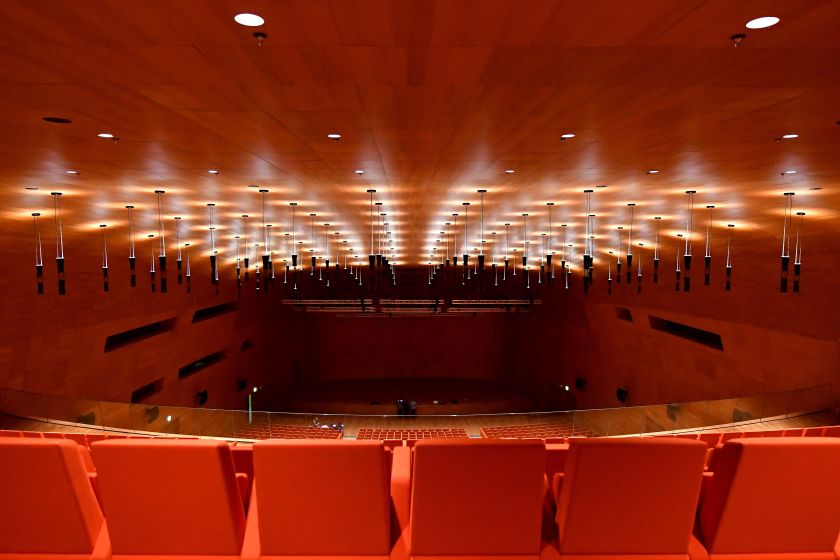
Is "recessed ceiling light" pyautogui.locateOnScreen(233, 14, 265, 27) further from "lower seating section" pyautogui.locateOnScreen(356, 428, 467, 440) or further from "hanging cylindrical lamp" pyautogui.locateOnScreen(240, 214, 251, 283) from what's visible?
"hanging cylindrical lamp" pyautogui.locateOnScreen(240, 214, 251, 283)

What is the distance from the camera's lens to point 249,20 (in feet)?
10.8

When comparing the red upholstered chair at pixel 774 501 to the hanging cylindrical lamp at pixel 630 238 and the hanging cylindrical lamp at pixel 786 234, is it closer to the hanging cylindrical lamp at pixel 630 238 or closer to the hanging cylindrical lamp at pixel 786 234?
the hanging cylindrical lamp at pixel 786 234

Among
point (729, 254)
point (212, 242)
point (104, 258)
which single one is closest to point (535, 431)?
point (729, 254)

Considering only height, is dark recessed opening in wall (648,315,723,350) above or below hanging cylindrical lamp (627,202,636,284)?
below

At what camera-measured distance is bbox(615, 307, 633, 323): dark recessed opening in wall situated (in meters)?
23.1

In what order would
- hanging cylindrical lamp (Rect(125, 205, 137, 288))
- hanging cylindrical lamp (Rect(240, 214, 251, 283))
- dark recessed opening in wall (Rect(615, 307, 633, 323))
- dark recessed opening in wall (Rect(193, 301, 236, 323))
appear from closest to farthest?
hanging cylindrical lamp (Rect(125, 205, 137, 288)) < hanging cylindrical lamp (Rect(240, 214, 251, 283)) < dark recessed opening in wall (Rect(615, 307, 633, 323)) < dark recessed opening in wall (Rect(193, 301, 236, 323))

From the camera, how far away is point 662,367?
20797mm

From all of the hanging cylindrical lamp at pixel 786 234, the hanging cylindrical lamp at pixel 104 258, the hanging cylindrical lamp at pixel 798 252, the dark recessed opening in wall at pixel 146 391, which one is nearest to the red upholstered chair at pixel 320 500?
the hanging cylindrical lamp at pixel 786 234

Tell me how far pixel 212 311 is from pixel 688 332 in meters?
20.6

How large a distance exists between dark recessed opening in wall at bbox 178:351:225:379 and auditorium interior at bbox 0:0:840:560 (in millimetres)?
4291

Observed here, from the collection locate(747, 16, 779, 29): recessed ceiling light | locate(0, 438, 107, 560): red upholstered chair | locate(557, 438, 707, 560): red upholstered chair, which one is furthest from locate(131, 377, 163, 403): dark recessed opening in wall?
locate(747, 16, 779, 29): recessed ceiling light

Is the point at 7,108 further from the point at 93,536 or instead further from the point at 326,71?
the point at 93,536

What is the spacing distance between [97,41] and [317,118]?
2.14 m

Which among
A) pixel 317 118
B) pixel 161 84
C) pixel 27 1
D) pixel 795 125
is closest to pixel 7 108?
pixel 161 84
